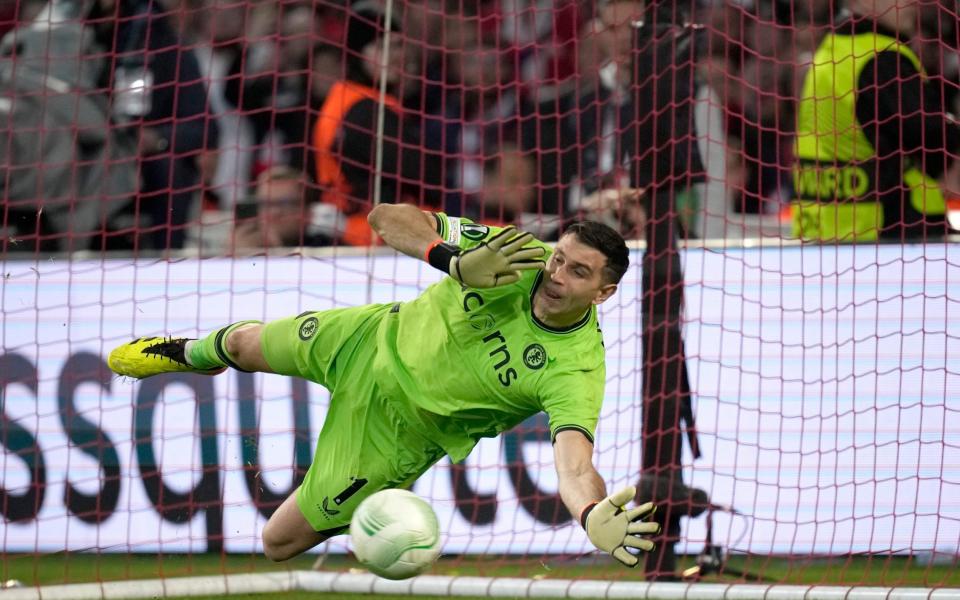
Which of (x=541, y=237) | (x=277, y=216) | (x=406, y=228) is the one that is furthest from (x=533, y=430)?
(x=406, y=228)

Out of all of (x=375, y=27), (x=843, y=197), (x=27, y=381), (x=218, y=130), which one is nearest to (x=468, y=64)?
(x=375, y=27)

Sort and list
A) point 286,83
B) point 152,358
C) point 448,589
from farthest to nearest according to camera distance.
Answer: point 286,83
point 448,589
point 152,358

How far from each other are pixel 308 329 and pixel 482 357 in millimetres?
870

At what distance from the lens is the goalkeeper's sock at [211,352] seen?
611 centimetres

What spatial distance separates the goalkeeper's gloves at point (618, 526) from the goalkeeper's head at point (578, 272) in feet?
4.18

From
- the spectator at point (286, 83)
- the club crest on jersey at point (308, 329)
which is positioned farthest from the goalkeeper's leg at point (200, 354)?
the spectator at point (286, 83)

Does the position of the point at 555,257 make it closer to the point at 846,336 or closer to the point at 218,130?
the point at 846,336

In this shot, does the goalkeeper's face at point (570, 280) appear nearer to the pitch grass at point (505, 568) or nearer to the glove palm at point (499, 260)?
the glove palm at point (499, 260)

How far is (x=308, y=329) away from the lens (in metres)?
6.09

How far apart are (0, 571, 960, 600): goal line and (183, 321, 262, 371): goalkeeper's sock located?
167 cm

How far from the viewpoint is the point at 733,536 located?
7801mm

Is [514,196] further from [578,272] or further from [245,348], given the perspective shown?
[578,272]

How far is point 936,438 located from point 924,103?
1.82 m

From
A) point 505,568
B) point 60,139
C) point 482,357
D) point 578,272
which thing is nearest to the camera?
point 578,272
